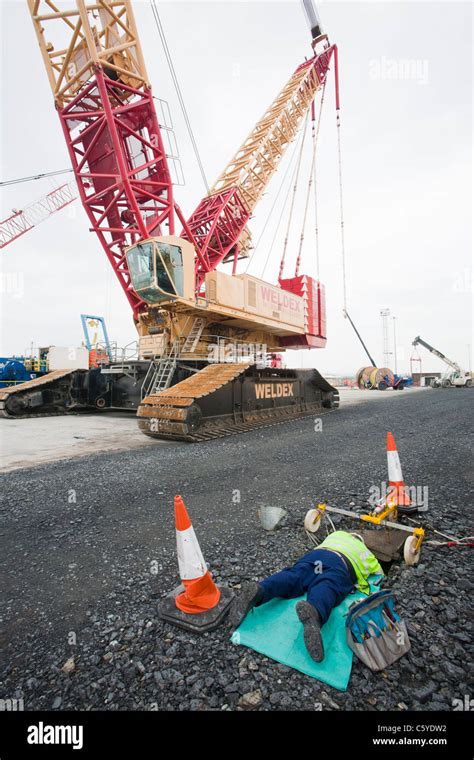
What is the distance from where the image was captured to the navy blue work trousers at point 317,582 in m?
1.86

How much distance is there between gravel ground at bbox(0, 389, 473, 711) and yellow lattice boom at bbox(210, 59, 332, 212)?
17.5m

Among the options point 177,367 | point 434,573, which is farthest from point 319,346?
point 434,573

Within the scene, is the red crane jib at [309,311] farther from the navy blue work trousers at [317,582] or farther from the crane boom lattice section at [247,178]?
the navy blue work trousers at [317,582]

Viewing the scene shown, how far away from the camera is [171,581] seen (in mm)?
2385

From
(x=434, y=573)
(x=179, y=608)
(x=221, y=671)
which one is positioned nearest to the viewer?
(x=221, y=671)

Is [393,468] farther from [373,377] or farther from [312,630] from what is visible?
[373,377]

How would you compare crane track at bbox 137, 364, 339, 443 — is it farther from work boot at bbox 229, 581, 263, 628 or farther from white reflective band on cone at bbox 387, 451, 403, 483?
work boot at bbox 229, 581, 263, 628

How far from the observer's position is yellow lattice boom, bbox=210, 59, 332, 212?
18.7m

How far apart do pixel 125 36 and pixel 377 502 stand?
1978cm

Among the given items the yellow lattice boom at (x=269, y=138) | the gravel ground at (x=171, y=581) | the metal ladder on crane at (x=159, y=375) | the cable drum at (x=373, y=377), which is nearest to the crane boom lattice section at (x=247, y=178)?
the yellow lattice boom at (x=269, y=138)

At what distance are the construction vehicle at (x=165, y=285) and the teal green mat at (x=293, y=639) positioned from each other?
5487 mm

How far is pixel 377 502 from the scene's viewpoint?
3609mm

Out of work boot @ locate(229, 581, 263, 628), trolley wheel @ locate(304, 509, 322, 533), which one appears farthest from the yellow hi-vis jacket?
work boot @ locate(229, 581, 263, 628)
